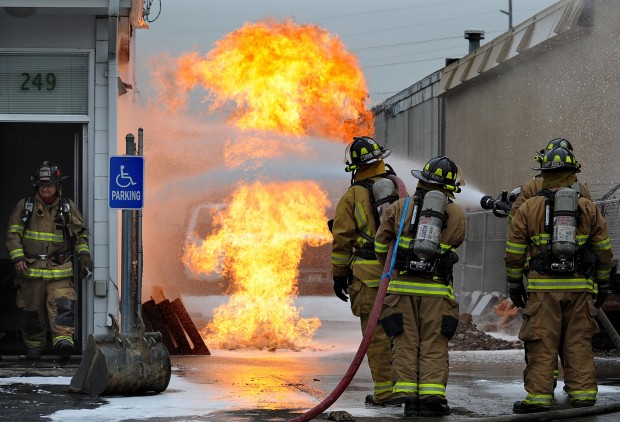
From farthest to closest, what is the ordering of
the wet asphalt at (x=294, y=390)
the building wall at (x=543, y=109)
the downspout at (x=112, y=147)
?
1. the building wall at (x=543, y=109)
2. the downspout at (x=112, y=147)
3. the wet asphalt at (x=294, y=390)

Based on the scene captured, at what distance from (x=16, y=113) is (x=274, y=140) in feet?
13.7

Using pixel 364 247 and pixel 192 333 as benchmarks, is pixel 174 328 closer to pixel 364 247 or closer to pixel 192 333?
pixel 192 333

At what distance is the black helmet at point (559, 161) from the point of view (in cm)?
934

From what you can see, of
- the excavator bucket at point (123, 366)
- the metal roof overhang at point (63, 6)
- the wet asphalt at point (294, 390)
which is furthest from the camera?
the metal roof overhang at point (63, 6)

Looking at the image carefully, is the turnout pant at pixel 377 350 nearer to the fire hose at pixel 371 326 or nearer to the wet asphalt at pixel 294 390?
the wet asphalt at pixel 294 390

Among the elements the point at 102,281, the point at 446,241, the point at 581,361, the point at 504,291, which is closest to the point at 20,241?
the point at 102,281

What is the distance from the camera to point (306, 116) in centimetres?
1510

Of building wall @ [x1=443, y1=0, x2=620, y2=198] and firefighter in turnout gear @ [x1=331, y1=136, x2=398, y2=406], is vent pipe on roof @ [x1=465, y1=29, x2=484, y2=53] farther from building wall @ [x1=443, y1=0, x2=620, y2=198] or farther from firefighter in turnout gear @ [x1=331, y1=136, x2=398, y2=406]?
firefighter in turnout gear @ [x1=331, y1=136, x2=398, y2=406]

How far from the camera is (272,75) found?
14.7 metres

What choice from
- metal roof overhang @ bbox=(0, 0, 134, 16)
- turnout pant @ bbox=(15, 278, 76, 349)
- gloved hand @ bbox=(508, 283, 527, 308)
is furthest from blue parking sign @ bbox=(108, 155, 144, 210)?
gloved hand @ bbox=(508, 283, 527, 308)

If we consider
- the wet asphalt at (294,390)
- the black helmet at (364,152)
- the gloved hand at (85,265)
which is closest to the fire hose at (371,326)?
the wet asphalt at (294,390)

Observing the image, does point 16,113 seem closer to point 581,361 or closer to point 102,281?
point 102,281

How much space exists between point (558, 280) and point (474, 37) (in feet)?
80.8

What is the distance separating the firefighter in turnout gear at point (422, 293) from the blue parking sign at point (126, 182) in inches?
127
